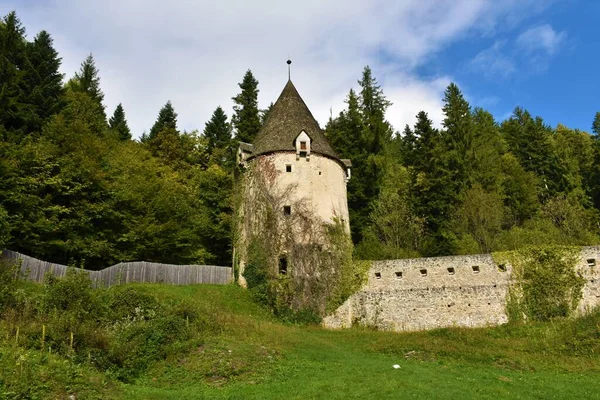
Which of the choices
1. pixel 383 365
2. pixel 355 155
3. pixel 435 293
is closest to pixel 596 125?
pixel 355 155

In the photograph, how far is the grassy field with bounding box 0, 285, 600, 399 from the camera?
11031 mm

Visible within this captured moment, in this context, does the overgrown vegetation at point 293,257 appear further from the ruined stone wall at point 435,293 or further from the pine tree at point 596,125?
the pine tree at point 596,125

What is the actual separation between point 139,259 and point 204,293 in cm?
701

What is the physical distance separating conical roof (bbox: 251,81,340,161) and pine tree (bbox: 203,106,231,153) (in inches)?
704

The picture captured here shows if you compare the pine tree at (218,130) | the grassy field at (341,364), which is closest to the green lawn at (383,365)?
the grassy field at (341,364)

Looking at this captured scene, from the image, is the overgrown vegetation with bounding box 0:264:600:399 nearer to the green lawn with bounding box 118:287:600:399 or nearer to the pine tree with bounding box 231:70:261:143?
the green lawn with bounding box 118:287:600:399

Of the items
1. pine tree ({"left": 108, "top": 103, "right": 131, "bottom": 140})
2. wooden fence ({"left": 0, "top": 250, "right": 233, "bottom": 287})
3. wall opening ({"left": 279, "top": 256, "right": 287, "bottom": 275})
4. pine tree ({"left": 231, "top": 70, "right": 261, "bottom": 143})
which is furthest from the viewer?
pine tree ({"left": 108, "top": 103, "right": 131, "bottom": 140})

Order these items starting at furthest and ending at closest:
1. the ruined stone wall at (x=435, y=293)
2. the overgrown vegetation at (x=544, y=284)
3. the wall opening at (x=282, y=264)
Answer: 1. the wall opening at (x=282, y=264)
2. the ruined stone wall at (x=435, y=293)
3. the overgrown vegetation at (x=544, y=284)

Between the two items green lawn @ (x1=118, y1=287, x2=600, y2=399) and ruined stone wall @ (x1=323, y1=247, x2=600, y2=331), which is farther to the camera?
ruined stone wall @ (x1=323, y1=247, x2=600, y2=331)

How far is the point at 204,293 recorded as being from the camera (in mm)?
21797

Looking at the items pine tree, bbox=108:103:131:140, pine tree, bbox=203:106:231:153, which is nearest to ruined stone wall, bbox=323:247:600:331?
pine tree, bbox=203:106:231:153

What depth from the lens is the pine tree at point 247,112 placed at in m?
37.0

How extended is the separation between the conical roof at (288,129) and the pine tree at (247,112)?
9163mm

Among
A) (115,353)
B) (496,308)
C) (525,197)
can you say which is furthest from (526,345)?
(525,197)
